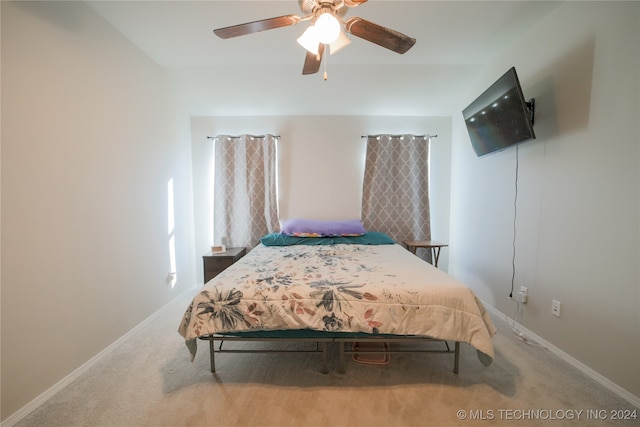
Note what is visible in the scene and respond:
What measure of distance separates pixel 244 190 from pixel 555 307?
344 centimetres

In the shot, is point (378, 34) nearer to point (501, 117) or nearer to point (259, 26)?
point (259, 26)

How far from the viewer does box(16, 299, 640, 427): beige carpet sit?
131 cm

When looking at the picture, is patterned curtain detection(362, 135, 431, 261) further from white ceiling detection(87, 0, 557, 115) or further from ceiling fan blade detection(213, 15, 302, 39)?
ceiling fan blade detection(213, 15, 302, 39)

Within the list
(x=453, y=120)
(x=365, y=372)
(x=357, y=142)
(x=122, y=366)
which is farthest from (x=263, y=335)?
(x=453, y=120)

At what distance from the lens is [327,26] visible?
1.25 meters

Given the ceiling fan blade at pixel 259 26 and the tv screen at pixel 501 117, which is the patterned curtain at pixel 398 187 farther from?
the ceiling fan blade at pixel 259 26

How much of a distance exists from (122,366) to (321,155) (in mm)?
2947

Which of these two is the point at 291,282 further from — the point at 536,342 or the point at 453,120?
the point at 453,120

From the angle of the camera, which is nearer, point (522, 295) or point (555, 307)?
point (555, 307)

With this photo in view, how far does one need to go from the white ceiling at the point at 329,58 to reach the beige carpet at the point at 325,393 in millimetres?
2673

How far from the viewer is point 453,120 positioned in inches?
131

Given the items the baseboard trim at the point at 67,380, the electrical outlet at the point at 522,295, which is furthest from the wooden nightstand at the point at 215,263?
the electrical outlet at the point at 522,295

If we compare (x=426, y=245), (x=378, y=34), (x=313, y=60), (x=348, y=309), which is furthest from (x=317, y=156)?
(x=348, y=309)

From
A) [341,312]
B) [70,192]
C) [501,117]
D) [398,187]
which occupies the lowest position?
[341,312]
